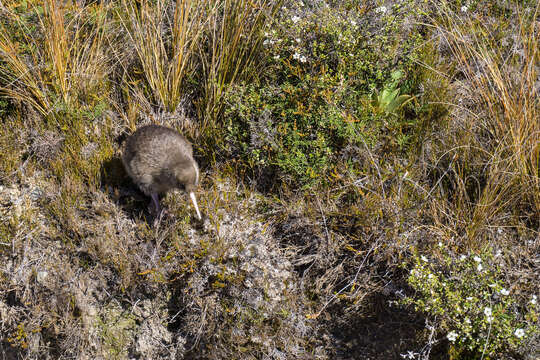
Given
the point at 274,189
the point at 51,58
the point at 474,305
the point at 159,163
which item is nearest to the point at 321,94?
the point at 274,189

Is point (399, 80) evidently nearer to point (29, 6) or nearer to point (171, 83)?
point (171, 83)

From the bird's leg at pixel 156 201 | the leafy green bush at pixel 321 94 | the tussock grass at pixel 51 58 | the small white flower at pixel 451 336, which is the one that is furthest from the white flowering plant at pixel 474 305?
the tussock grass at pixel 51 58

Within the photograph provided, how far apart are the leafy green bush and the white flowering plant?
3.81 feet

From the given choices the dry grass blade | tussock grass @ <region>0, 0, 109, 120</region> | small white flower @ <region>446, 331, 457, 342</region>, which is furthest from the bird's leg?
small white flower @ <region>446, 331, 457, 342</region>

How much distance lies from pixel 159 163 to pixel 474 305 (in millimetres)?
2475

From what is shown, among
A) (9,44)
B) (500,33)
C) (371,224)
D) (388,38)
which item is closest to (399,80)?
(388,38)

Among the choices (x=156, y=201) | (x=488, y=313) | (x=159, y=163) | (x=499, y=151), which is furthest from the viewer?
(x=156, y=201)

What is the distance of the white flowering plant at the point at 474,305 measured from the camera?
111 inches

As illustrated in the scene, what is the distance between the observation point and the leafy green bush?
374cm

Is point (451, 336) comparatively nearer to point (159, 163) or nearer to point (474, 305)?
point (474, 305)

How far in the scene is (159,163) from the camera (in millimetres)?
3641

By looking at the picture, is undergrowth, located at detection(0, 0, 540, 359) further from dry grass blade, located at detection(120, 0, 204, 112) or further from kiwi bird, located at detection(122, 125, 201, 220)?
kiwi bird, located at detection(122, 125, 201, 220)

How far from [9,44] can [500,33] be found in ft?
14.9

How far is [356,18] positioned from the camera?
407cm
